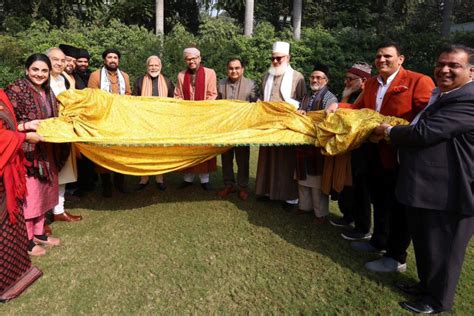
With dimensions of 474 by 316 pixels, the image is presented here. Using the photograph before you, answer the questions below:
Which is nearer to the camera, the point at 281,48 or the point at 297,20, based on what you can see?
the point at 281,48

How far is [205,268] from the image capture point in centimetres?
333

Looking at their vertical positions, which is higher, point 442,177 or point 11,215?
point 442,177

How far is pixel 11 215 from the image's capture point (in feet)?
9.37

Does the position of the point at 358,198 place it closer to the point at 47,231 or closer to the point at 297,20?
the point at 47,231

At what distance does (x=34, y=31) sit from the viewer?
14.1 meters

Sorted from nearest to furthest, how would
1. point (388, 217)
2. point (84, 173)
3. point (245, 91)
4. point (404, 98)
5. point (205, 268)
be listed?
point (404, 98) → point (205, 268) → point (388, 217) → point (245, 91) → point (84, 173)

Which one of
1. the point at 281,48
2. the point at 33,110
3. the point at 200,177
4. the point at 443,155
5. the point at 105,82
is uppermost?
the point at 281,48

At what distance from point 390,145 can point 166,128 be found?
265 cm

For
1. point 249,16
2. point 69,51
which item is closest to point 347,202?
point 69,51

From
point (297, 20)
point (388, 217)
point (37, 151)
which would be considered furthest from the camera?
point (297, 20)

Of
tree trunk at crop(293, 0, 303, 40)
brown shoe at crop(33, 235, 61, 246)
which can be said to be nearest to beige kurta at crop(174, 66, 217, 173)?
brown shoe at crop(33, 235, 61, 246)

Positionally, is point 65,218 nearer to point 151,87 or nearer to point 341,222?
point 151,87

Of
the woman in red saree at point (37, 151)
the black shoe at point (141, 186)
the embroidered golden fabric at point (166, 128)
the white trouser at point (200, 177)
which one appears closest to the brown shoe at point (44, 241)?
the woman in red saree at point (37, 151)

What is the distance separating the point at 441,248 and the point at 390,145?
973 millimetres
